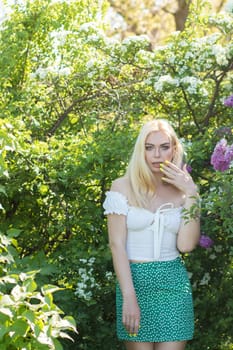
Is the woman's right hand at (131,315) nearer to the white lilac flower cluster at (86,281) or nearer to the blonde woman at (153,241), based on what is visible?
the blonde woman at (153,241)

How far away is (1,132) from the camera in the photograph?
146 inches

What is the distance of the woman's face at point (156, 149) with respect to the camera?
402 centimetres

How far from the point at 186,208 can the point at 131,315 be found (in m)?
0.56

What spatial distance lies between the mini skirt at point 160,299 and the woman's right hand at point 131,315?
9 centimetres

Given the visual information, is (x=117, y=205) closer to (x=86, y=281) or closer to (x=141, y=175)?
(x=141, y=175)

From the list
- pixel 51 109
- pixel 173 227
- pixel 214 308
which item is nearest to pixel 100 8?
pixel 51 109

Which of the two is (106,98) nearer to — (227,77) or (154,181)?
(227,77)

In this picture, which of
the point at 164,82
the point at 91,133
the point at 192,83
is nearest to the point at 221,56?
the point at 192,83

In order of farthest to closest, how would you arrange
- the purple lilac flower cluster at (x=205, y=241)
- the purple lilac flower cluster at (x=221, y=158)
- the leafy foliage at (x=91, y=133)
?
1. the leafy foliage at (x=91, y=133)
2. the purple lilac flower cluster at (x=205, y=241)
3. the purple lilac flower cluster at (x=221, y=158)

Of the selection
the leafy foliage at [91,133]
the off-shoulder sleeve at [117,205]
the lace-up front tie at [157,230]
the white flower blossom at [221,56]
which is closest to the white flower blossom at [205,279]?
the leafy foliage at [91,133]

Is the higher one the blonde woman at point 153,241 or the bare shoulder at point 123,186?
the bare shoulder at point 123,186

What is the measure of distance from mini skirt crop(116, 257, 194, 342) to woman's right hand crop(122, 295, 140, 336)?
9 centimetres

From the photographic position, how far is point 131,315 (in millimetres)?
3836

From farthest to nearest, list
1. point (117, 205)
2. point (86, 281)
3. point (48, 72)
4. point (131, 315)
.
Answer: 1. point (48, 72)
2. point (86, 281)
3. point (117, 205)
4. point (131, 315)
